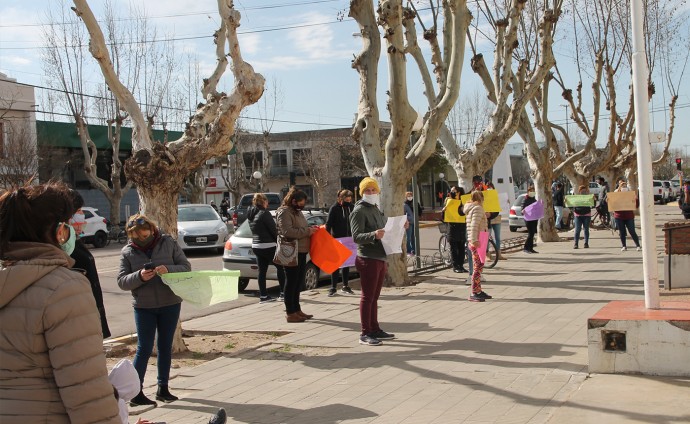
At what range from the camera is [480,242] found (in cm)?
1124

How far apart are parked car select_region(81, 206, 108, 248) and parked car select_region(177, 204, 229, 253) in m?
6.00

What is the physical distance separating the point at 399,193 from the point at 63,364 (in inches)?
413

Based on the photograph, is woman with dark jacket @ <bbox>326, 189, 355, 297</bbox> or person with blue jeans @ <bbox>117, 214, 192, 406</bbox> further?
woman with dark jacket @ <bbox>326, 189, 355, 297</bbox>

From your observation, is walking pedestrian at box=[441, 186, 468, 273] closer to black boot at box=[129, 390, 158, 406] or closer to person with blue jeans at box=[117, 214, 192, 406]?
person with blue jeans at box=[117, 214, 192, 406]

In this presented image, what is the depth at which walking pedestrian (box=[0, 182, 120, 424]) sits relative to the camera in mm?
2811

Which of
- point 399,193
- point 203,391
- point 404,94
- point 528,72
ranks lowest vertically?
point 203,391

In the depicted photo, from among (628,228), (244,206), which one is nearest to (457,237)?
(628,228)

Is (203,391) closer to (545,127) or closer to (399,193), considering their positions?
(399,193)

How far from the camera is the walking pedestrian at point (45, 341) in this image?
111 inches

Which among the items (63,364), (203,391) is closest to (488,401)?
(203,391)

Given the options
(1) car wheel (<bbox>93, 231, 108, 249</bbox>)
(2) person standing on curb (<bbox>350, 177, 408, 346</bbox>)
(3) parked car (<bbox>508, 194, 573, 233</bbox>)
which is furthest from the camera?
(3) parked car (<bbox>508, 194, 573, 233</bbox>)

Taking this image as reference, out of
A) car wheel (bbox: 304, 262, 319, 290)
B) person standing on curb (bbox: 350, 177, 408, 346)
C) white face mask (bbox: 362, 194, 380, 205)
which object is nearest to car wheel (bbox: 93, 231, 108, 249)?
car wheel (bbox: 304, 262, 319, 290)

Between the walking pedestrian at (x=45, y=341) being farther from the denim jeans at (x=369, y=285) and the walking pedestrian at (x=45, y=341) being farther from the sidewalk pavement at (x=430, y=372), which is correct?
the denim jeans at (x=369, y=285)

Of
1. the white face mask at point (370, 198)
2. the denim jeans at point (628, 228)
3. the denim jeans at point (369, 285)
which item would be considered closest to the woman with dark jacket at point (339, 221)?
the white face mask at point (370, 198)
